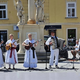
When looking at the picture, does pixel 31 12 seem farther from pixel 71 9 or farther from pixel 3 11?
pixel 3 11

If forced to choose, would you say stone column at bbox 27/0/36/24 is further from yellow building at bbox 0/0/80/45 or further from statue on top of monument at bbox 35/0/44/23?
yellow building at bbox 0/0/80/45

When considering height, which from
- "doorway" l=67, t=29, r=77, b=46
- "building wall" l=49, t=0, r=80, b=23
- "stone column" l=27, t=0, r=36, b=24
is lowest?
"doorway" l=67, t=29, r=77, b=46

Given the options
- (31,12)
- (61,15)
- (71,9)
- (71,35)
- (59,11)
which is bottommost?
(71,35)

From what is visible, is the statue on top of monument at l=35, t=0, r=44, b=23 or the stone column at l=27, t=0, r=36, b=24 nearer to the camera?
the statue on top of monument at l=35, t=0, r=44, b=23

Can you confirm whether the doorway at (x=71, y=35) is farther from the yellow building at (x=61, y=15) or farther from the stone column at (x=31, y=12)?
the stone column at (x=31, y=12)

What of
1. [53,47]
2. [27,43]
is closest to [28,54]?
[27,43]

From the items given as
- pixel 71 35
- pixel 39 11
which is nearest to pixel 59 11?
pixel 71 35

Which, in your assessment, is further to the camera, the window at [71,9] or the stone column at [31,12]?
the window at [71,9]

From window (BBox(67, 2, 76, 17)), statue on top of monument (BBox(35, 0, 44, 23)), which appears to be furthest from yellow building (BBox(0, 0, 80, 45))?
statue on top of monument (BBox(35, 0, 44, 23))

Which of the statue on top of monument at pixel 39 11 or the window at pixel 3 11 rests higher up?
the window at pixel 3 11

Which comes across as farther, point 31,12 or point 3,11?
point 3,11

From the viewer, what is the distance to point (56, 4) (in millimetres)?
24141

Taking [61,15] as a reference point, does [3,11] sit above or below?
above

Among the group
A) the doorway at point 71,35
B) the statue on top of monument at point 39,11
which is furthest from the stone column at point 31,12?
the doorway at point 71,35
